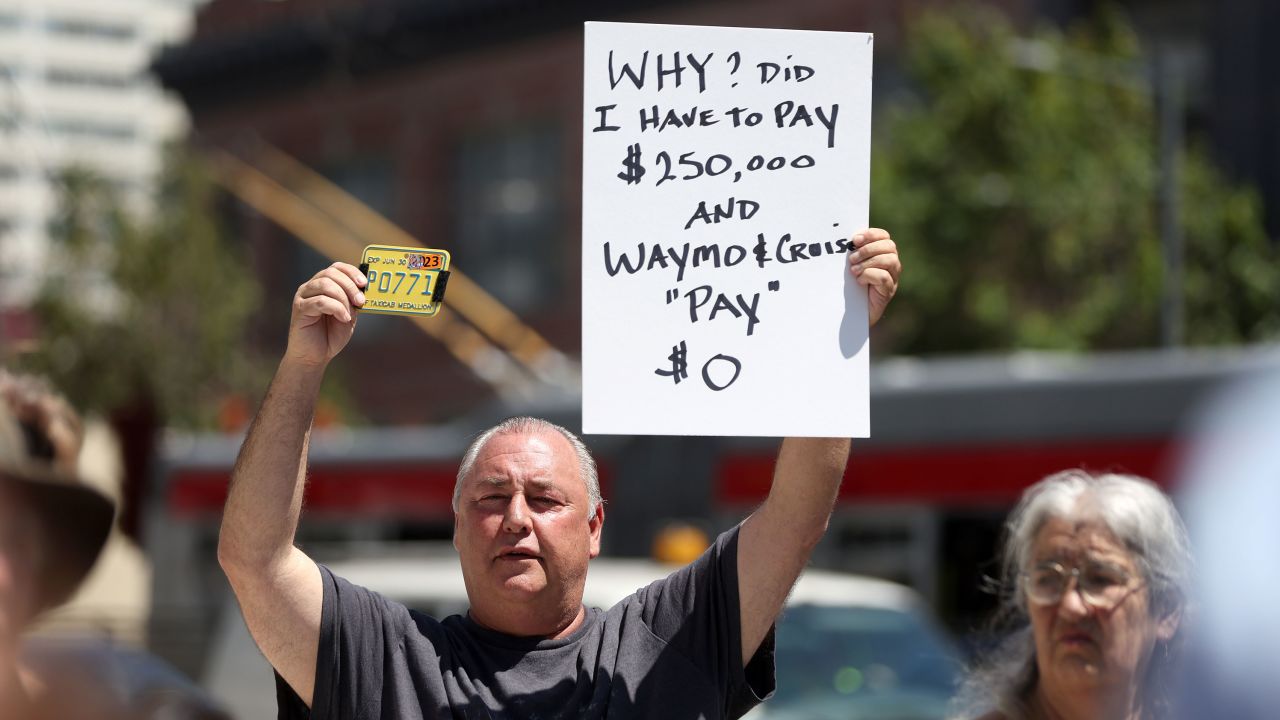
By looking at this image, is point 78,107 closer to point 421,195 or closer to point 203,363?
point 421,195

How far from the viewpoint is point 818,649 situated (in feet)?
21.9

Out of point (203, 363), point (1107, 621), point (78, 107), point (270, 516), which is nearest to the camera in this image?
point (270, 516)

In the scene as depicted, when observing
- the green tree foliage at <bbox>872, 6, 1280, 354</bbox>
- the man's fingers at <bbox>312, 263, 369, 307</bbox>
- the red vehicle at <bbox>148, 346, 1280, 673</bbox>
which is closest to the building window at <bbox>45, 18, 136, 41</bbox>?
the green tree foliage at <bbox>872, 6, 1280, 354</bbox>

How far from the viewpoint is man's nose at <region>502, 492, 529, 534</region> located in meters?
3.02

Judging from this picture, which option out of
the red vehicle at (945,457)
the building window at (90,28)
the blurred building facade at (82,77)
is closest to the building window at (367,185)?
the red vehicle at (945,457)

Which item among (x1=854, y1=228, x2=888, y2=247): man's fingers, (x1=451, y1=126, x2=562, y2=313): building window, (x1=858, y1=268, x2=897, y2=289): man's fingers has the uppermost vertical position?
(x1=451, y1=126, x2=562, y2=313): building window

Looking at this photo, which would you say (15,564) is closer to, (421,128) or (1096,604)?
(1096,604)

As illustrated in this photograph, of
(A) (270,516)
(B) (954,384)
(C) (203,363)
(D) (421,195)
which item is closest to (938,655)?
(A) (270,516)

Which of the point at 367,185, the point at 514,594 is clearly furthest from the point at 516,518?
the point at 367,185

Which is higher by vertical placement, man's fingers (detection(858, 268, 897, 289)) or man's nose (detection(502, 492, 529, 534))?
man's fingers (detection(858, 268, 897, 289))

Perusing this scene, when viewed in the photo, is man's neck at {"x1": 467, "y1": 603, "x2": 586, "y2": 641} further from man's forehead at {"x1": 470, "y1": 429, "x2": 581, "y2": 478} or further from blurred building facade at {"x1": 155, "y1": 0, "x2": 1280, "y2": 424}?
blurred building facade at {"x1": 155, "y1": 0, "x2": 1280, "y2": 424}

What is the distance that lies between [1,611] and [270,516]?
1.84 ft

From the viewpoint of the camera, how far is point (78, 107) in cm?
11269

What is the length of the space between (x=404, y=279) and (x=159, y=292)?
93.7 ft
